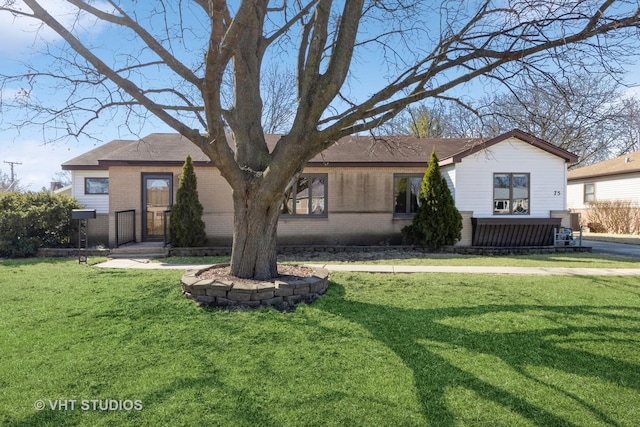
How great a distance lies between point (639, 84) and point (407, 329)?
4752 mm

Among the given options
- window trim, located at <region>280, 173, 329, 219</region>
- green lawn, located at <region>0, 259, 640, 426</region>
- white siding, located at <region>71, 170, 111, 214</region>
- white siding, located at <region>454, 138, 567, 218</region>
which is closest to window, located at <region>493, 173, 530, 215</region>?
white siding, located at <region>454, 138, 567, 218</region>

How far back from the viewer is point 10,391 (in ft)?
9.30

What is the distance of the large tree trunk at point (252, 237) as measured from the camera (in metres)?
5.57

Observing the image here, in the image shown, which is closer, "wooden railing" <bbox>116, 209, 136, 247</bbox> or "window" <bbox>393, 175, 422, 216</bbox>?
"wooden railing" <bbox>116, 209, 136, 247</bbox>

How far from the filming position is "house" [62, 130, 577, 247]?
11.6 m

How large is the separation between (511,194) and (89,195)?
52.6 feet

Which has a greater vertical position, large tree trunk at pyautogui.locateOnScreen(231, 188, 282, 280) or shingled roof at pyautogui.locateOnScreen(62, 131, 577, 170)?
shingled roof at pyautogui.locateOnScreen(62, 131, 577, 170)

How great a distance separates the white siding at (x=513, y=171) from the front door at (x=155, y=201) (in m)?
9.47

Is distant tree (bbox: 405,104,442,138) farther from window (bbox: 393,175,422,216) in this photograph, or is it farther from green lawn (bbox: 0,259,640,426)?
green lawn (bbox: 0,259,640,426)

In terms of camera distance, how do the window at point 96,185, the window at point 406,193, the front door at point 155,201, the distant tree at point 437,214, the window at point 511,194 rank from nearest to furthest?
the distant tree at point 437,214 → the front door at point 155,201 → the window at point 511,194 → the window at point 406,193 → the window at point 96,185

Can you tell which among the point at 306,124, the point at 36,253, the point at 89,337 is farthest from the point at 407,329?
the point at 36,253

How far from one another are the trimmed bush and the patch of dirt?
7248 millimetres

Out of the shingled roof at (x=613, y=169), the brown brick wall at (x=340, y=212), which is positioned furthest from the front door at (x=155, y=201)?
the shingled roof at (x=613, y=169)

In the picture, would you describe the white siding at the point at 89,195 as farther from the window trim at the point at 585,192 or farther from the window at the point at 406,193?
the window trim at the point at 585,192
